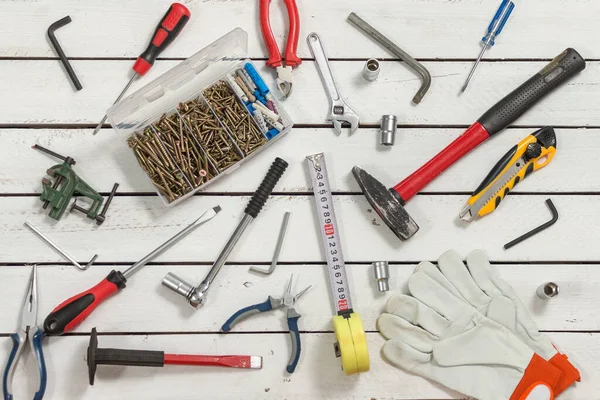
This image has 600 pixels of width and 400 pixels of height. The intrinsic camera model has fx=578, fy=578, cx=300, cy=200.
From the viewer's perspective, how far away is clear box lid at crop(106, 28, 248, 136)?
1723 millimetres

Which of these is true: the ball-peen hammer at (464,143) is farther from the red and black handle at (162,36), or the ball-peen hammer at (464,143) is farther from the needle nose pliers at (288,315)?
the red and black handle at (162,36)

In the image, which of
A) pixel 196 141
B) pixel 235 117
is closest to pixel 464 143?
pixel 235 117

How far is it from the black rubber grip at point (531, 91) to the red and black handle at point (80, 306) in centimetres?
123

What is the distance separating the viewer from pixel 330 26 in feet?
6.28

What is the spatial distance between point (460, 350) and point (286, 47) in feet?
3.56

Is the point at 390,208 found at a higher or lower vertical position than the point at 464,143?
lower

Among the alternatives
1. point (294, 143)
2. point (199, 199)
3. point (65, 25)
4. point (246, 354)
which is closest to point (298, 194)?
point (294, 143)

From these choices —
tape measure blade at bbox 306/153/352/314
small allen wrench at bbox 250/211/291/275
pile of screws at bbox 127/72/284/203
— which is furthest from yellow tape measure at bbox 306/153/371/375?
pile of screws at bbox 127/72/284/203

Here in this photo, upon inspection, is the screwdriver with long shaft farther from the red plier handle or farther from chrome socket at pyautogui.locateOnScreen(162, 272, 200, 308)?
the red plier handle

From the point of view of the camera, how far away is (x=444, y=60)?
75.5 inches

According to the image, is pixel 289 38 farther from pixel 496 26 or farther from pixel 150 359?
pixel 150 359

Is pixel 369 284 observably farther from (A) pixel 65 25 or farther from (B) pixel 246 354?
(A) pixel 65 25

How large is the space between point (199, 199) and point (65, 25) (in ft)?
2.36

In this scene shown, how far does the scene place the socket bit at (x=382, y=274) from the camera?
69.7 inches
